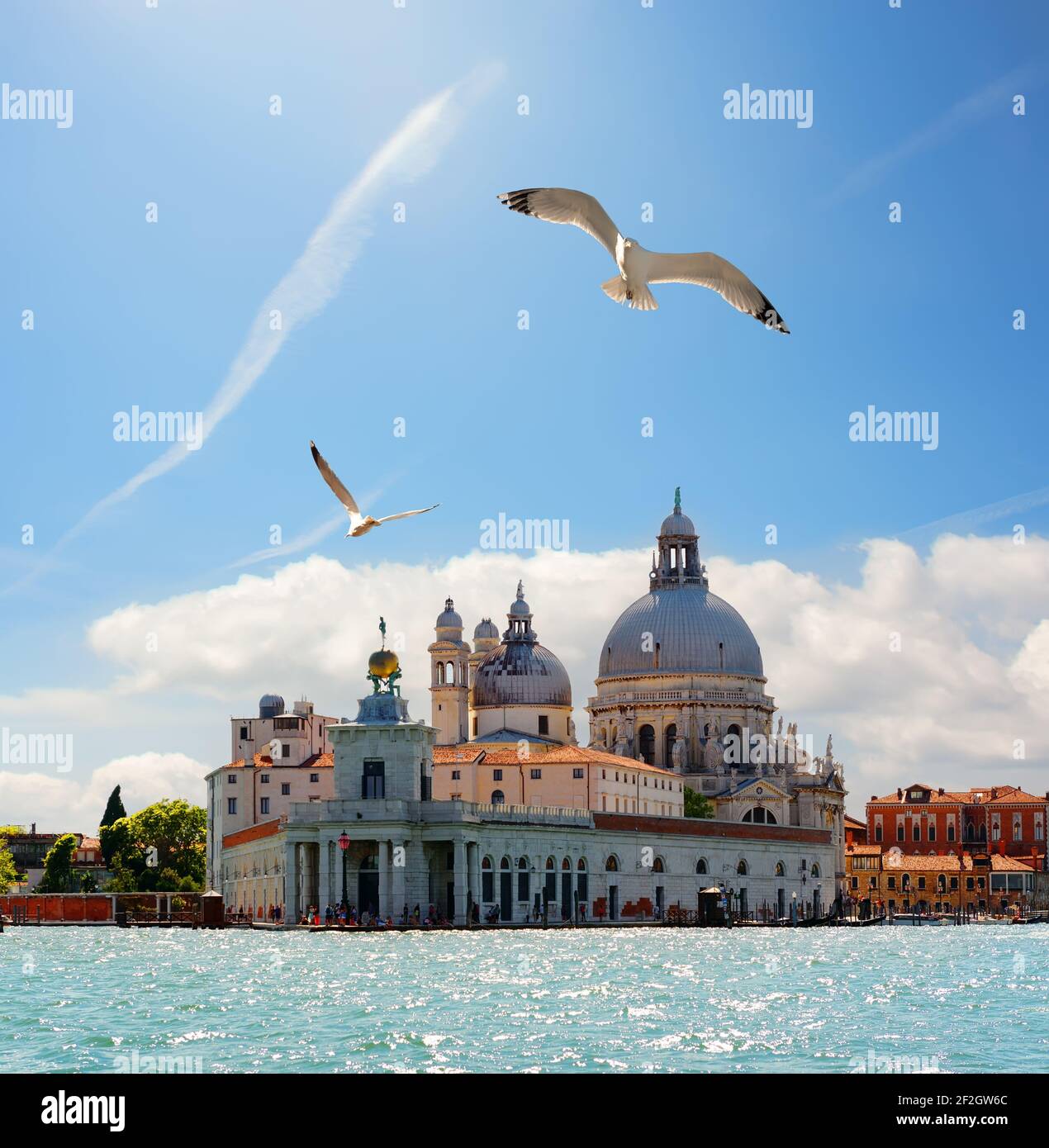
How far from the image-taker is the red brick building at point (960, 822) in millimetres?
133250

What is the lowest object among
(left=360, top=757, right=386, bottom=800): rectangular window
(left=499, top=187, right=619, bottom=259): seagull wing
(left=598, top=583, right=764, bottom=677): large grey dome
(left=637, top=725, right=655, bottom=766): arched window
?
(left=360, top=757, right=386, bottom=800): rectangular window

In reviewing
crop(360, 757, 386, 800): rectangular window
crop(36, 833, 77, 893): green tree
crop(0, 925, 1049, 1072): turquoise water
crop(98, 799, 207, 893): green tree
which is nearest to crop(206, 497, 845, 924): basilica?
crop(360, 757, 386, 800): rectangular window

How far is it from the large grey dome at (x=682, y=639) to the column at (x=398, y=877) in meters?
38.7

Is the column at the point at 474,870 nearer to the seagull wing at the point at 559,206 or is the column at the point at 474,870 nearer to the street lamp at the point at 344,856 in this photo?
the street lamp at the point at 344,856

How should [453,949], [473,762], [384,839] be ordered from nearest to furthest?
[453,949] → [384,839] → [473,762]

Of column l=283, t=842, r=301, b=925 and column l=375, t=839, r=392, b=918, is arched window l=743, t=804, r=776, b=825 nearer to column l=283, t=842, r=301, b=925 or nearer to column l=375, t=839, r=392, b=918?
column l=375, t=839, r=392, b=918

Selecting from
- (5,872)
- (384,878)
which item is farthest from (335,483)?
(5,872)

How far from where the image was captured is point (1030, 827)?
133m

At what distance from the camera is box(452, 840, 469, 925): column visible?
75375mm

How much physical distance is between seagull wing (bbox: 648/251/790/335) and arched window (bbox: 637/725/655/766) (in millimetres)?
91572

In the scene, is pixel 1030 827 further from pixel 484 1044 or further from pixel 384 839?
pixel 484 1044

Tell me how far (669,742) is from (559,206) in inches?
3694
